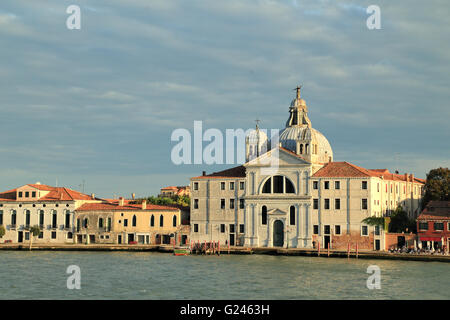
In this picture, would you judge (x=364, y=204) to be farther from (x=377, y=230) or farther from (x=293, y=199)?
(x=293, y=199)

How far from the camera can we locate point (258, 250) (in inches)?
2328

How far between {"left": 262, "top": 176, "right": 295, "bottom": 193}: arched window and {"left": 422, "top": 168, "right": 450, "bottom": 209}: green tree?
45.2 ft

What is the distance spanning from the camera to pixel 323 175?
5997 cm

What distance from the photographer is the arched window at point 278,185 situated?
61103 mm

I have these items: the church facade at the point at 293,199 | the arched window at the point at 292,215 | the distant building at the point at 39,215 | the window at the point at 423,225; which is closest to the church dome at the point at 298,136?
the church facade at the point at 293,199

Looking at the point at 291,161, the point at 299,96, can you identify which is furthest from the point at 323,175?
the point at 299,96

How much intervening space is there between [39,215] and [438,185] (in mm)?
38816

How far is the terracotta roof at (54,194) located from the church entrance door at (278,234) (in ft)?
68.2

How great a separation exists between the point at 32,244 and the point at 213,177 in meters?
18.3

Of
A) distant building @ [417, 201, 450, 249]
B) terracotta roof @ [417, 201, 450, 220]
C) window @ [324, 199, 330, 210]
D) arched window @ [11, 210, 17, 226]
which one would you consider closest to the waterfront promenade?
distant building @ [417, 201, 450, 249]

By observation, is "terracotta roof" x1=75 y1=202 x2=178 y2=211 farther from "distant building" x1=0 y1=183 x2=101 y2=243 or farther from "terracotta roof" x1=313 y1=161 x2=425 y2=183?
"terracotta roof" x1=313 y1=161 x2=425 y2=183

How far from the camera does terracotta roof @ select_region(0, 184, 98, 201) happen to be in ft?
224
